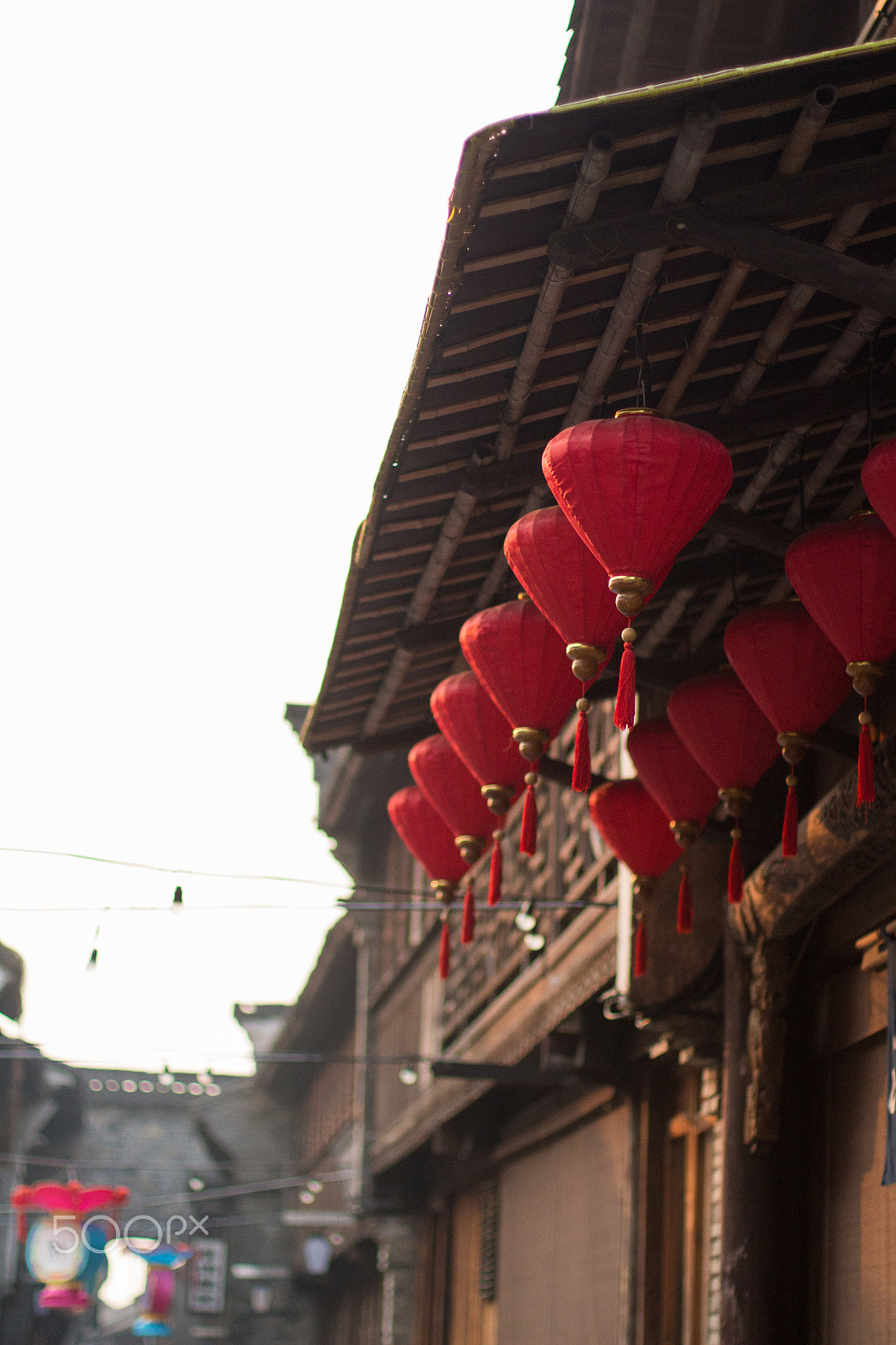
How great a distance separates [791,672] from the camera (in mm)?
5223

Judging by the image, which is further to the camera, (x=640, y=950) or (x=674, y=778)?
(x=640, y=950)

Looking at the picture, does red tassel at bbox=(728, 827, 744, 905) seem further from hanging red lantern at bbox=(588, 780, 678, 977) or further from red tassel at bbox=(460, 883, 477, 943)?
red tassel at bbox=(460, 883, 477, 943)

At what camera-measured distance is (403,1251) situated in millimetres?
17000

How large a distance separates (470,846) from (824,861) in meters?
1.57

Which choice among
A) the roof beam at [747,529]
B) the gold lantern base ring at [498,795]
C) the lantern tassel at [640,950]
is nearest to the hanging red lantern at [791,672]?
the roof beam at [747,529]

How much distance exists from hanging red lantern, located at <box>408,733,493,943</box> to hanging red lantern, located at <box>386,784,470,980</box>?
385 millimetres

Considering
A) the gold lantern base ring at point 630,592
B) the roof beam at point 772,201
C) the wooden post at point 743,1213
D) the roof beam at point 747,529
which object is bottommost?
the wooden post at point 743,1213

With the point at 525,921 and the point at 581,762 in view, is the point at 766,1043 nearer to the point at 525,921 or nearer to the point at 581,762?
the point at 581,762

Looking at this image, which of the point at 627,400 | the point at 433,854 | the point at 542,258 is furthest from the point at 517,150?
the point at 433,854

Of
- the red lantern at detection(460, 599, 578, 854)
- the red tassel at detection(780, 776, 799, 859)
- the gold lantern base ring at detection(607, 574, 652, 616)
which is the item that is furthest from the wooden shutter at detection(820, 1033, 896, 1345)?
the gold lantern base ring at detection(607, 574, 652, 616)

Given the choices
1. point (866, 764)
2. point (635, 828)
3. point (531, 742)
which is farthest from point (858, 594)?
point (635, 828)

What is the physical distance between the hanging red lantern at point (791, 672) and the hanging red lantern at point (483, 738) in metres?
1.14

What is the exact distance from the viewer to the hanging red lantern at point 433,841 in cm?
726

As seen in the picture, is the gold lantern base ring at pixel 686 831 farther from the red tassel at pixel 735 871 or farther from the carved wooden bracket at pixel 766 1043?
the carved wooden bracket at pixel 766 1043
